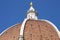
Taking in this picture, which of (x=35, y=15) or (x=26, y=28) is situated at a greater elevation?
(x=35, y=15)

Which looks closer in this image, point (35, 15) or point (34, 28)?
point (34, 28)

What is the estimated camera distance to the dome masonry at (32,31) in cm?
3312

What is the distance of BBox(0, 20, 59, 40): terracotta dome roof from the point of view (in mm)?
33125

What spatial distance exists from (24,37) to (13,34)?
57.1 inches

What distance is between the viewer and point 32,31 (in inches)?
1329

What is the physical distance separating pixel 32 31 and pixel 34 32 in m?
0.26

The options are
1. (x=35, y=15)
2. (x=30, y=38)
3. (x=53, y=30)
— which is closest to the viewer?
(x=30, y=38)

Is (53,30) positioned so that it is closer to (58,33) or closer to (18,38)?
(58,33)

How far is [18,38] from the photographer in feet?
107

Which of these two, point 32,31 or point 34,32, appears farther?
point 32,31

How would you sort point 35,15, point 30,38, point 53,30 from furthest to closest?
1. point 35,15
2. point 53,30
3. point 30,38

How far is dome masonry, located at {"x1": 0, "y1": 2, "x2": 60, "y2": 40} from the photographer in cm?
3312

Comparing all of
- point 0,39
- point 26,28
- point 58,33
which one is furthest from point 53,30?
point 0,39

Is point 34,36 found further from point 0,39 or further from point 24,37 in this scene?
point 0,39
